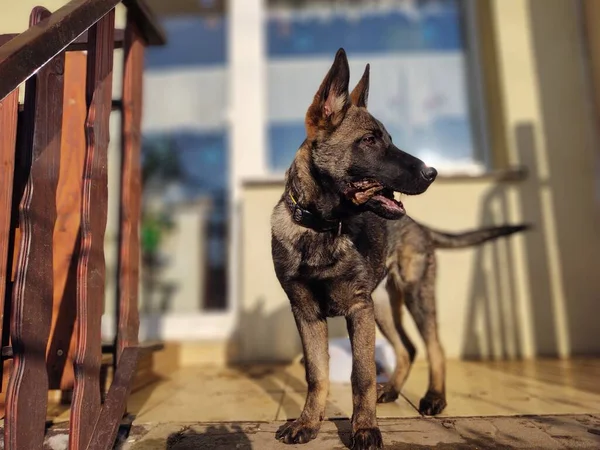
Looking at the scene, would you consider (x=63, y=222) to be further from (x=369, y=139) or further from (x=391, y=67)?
(x=391, y=67)

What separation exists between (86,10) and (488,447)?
85.6 inches

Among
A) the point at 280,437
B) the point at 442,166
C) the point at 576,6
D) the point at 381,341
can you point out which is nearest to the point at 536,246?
the point at 442,166

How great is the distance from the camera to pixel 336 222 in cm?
190

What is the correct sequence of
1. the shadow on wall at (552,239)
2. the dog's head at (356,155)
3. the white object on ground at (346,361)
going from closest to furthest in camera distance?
the dog's head at (356,155)
the white object on ground at (346,361)
the shadow on wall at (552,239)

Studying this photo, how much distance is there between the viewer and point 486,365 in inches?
134

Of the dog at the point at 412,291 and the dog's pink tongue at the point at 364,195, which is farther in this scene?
the dog at the point at 412,291

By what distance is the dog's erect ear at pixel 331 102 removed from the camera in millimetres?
1901

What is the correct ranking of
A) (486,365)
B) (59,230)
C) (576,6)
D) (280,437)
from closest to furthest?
(280,437), (59,230), (486,365), (576,6)

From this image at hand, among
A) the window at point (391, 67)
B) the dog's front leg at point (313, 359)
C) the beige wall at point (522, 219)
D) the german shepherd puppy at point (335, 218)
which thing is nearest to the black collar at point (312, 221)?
the german shepherd puppy at point (335, 218)

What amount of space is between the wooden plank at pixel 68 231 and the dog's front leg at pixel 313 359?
1.17 metres

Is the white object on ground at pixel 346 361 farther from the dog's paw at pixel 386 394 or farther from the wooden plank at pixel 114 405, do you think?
the wooden plank at pixel 114 405

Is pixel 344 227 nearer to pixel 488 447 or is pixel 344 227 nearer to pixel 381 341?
pixel 488 447

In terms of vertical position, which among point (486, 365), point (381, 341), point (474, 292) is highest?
point (474, 292)

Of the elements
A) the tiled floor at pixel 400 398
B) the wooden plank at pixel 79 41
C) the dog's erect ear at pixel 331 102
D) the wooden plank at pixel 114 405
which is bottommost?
the tiled floor at pixel 400 398
